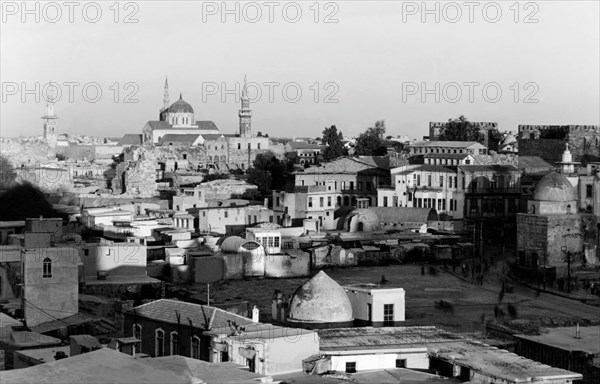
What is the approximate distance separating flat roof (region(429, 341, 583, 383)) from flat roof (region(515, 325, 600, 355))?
284 cm

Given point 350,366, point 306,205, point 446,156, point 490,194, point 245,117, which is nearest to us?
point 350,366

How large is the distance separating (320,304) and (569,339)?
18.6 feet

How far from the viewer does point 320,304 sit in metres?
18.8

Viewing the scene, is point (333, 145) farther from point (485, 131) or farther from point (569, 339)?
point (569, 339)

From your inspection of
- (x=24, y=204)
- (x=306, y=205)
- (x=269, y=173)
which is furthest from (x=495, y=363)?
(x=269, y=173)

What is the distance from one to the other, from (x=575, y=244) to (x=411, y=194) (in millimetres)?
10724

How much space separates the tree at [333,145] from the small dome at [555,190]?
22777 millimetres

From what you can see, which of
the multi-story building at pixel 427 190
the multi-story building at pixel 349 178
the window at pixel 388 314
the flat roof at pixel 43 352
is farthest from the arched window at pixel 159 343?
the multi-story building at pixel 349 178

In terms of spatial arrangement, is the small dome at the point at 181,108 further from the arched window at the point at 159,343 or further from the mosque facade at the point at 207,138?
the arched window at the point at 159,343

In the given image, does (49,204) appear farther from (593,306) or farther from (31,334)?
(31,334)

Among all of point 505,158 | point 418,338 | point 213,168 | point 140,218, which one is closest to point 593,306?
point 418,338

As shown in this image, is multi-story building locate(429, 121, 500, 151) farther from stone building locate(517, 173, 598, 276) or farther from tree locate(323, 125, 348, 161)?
stone building locate(517, 173, 598, 276)

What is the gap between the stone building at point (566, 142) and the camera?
5731cm

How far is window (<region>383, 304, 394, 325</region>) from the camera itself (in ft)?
64.8
